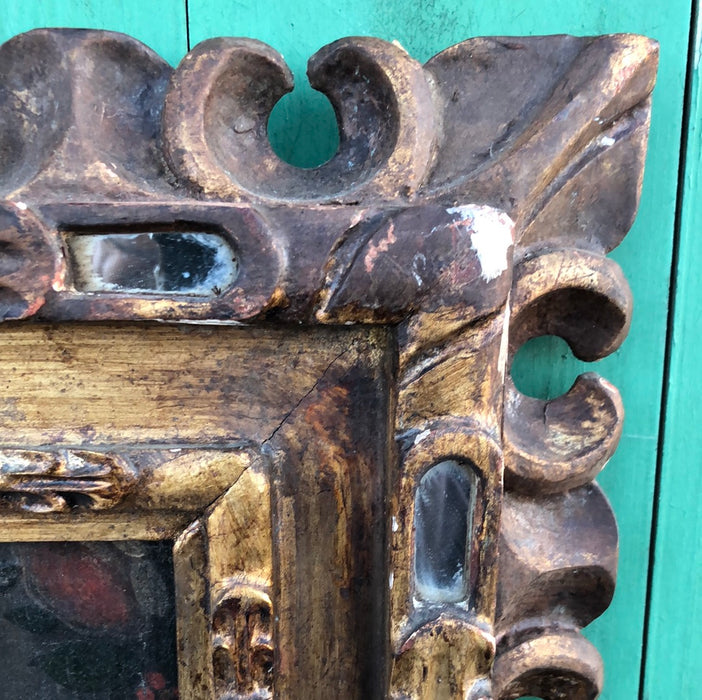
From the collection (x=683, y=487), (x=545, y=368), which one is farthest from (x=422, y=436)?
(x=683, y=487)

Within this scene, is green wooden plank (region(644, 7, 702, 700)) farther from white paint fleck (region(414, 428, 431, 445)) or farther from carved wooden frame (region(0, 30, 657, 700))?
white paint fleck (region(414, 428, 431, 445))

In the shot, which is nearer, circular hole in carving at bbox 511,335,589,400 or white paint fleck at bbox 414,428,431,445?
white paint fleck at bbox 414,428,431,445

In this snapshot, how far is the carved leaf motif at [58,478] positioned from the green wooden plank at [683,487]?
0.46 meters

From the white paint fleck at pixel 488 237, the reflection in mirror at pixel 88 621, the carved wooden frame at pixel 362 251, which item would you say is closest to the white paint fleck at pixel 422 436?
the carved wooden frame at pixel 362 251

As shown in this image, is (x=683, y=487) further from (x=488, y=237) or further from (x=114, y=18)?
(x=114, y=18)

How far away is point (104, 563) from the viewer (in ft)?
1.58

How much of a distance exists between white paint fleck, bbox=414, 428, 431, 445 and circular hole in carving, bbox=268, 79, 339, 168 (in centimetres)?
23

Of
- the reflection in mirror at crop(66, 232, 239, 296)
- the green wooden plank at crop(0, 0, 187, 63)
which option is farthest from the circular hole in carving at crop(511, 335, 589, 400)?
the green wooden plank at crop(0, 0, 187, 63)

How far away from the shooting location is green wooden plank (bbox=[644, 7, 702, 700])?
0.52m

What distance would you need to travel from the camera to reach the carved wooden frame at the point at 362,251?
0.41 meters

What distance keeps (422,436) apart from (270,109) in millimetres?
258

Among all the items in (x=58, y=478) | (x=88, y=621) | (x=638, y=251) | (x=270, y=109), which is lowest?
(x=88, y=621)

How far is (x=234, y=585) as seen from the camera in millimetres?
458

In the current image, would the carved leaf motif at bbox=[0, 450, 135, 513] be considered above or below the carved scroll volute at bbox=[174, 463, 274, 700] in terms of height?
above
